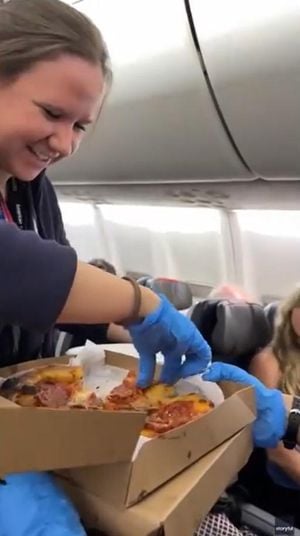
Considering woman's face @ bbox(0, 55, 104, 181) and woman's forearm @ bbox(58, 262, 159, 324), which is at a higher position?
woman's face @ bbox(0, 55, 104, 181)

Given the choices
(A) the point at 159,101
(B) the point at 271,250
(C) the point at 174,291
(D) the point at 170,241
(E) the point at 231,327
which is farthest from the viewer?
(D) the point at 170,241

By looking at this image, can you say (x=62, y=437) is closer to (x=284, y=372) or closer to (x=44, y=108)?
(x=44, y=108)

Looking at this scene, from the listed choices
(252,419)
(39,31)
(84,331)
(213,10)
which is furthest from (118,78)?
(252,419)

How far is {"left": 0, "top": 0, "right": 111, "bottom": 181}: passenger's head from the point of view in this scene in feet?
3.66

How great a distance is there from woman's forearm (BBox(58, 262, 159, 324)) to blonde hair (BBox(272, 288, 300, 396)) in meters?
1.16

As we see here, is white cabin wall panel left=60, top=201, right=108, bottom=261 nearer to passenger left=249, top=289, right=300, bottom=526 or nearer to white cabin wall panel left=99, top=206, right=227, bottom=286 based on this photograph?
white cabin wall panel left=99, top=206, right=227, bottom=286

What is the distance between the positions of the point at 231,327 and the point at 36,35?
3.21ft

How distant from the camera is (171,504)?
0.95 meters

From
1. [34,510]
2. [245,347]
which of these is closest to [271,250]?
[245,347]

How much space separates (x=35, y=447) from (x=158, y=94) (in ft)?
5.51

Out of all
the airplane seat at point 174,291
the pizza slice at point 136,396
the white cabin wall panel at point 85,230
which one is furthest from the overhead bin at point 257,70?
the white cabin wall panel at point 85,230

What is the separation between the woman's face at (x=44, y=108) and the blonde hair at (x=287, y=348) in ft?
3.85

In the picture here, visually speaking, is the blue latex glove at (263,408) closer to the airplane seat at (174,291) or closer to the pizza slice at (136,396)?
the pizza slice at (136,396)

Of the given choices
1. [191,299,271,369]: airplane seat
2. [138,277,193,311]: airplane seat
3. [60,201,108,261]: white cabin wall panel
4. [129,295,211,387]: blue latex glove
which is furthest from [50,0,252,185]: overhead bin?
[60,201,108,261]: white cabin wall panel
